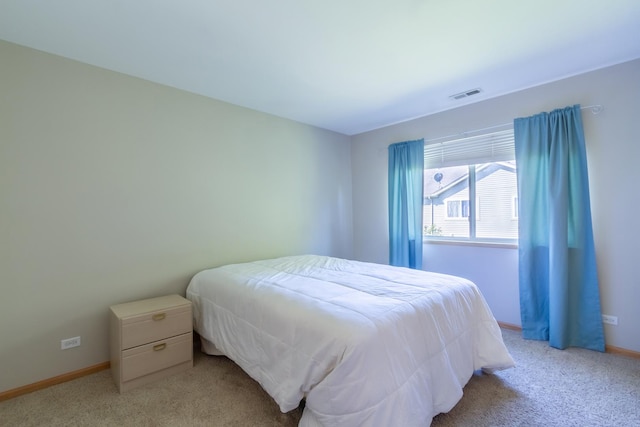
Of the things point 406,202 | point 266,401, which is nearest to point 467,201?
point 406,202

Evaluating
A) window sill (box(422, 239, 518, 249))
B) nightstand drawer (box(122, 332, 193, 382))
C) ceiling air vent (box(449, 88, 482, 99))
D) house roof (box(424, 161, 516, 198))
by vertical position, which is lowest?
nightstand drawer (box(122, 332, 193, 382))

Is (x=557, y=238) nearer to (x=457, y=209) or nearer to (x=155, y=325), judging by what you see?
(x=457, y=209)

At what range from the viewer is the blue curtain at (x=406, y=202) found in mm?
3562

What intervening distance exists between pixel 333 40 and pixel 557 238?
2567mm

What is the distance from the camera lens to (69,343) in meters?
2.14

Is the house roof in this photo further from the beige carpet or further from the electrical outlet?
the electrical outlet

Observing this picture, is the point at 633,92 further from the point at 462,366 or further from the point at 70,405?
the point at 70,405

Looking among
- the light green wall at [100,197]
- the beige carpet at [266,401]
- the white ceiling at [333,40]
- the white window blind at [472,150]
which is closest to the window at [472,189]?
the white window blind at [472,150]

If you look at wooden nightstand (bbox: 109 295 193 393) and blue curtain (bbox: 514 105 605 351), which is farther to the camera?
blue curtain (bbox: 514 105 605 351)

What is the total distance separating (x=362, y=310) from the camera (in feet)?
5.03

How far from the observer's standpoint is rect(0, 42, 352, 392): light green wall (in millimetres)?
1974

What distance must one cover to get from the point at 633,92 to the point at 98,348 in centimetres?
488

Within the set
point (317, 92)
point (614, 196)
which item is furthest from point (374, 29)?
point (614, 196)

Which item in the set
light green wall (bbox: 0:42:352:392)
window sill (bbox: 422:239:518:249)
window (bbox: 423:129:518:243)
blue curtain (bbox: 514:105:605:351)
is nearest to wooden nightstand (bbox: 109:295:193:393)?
light green wall (bbox: 0:42:352:392)
